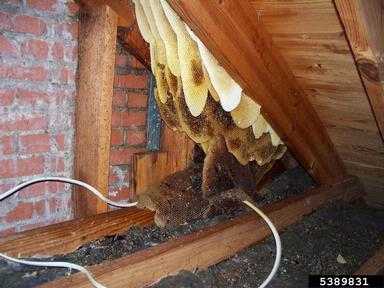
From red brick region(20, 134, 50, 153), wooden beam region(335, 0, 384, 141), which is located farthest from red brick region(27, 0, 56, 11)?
wooden beam region(335, 0, 384, 141)

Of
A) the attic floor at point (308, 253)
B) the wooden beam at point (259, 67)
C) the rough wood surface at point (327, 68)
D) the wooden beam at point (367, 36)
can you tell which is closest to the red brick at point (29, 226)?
the attic floor at point (308, 253)

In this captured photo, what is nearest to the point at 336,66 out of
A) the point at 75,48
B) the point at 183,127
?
the point at 183,127

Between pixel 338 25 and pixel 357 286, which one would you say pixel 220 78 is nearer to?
pixel 338 25

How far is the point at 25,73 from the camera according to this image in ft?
4.20

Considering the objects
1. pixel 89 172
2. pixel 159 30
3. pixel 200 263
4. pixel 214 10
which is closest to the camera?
pixel 214 10

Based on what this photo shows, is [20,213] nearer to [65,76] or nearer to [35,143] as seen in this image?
[35,143]

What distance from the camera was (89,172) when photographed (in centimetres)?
139

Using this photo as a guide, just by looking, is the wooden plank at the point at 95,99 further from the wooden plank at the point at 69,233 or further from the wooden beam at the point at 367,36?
the wooden beam at the point at 367,36

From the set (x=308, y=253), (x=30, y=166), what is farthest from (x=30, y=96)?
(x=308, y=253)

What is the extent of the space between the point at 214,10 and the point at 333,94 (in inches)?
25.4

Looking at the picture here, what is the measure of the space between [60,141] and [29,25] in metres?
0.43

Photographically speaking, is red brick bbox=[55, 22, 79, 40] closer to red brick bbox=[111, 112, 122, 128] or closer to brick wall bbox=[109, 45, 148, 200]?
brick wall bbox=[109, 45, 148, 200]

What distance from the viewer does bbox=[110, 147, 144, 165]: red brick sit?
1549 millimetres

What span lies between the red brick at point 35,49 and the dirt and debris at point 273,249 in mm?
696
